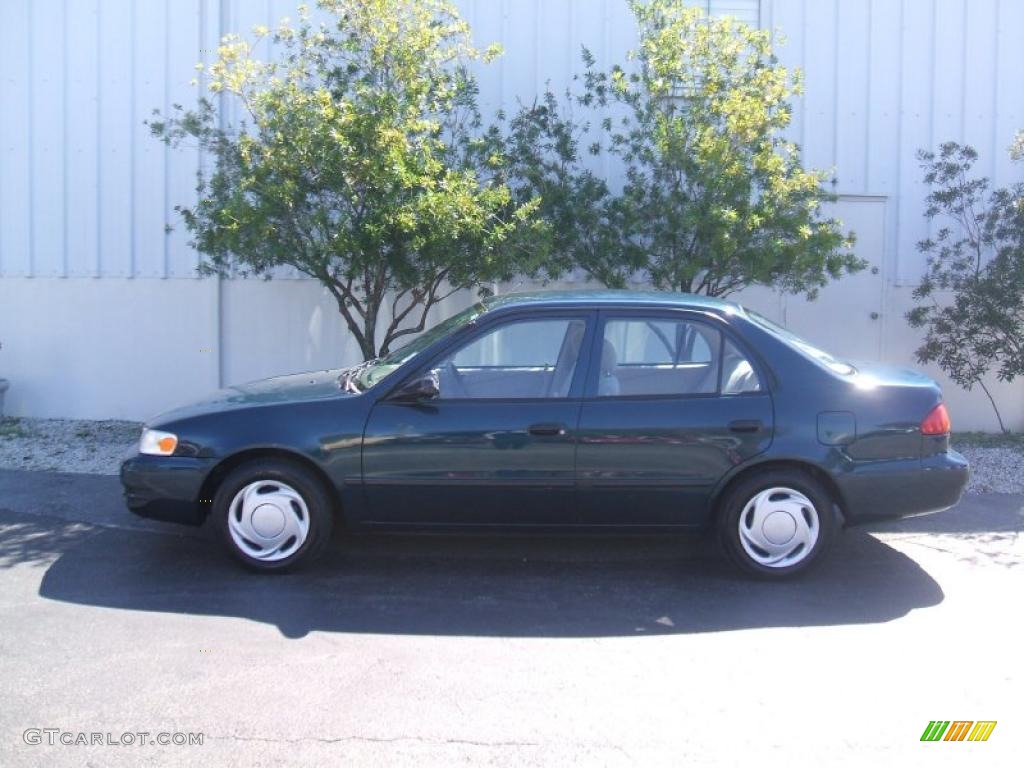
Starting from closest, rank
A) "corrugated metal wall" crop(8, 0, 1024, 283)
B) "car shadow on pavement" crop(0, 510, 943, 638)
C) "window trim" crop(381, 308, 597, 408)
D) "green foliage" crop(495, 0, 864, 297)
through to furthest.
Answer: "car shadow on pavement" crop(0, 510, 943, 638) → "window trim" crop(381, 308, 597, 408) → "green foliage" crop(495, 0, 864, 297) → "corrugated metal wall" crop(8, 0, 1024, 283)

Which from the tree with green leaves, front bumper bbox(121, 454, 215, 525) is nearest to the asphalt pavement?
front bumper bbox(121, 454, 215, 525)

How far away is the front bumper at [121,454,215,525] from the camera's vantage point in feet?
19.0

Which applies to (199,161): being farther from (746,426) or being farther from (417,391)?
(746,426)

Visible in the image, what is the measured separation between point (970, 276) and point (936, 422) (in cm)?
469

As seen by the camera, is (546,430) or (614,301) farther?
(614,301)

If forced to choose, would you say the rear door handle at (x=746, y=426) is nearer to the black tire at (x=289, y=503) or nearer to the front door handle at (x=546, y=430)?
the front door handle at (x=546, y=430)

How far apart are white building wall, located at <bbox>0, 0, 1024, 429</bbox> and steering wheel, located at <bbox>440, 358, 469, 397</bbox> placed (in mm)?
4993

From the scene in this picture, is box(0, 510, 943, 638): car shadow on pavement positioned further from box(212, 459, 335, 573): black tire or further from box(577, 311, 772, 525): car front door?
box(577, 311, 772, 525): car front door

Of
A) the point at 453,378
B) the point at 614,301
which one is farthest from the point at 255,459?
the point at 614,301

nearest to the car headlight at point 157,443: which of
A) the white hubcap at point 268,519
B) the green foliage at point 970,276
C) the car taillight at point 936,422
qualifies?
the white hubcap at point 268,519

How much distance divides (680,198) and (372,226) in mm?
2615

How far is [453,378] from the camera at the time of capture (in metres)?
5.88

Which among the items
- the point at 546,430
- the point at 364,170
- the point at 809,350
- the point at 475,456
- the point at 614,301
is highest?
the point at 364,170

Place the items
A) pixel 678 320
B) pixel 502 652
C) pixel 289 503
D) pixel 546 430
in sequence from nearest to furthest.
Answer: pixel 502 652 → pixel 546 430 → pixel 289 503 → pixel 678 320
